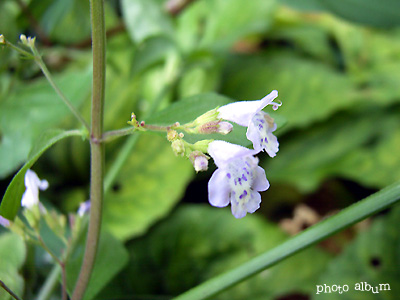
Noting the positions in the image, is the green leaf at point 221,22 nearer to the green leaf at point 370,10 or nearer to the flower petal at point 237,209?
the green leaf at point 370,10

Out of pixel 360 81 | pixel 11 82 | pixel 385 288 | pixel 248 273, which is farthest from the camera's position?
pixel 360 81

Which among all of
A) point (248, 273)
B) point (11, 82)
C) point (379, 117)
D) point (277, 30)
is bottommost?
point (248, 273)

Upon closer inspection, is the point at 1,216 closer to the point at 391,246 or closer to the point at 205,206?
the point at 205,206

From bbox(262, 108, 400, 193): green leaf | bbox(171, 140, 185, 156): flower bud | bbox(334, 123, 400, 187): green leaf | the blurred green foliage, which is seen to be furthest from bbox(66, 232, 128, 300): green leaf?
bbox(334, 123, 400, 187): green leaf

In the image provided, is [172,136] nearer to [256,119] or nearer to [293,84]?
[256,119]

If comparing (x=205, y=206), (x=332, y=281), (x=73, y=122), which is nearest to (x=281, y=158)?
(x=205, y=206)

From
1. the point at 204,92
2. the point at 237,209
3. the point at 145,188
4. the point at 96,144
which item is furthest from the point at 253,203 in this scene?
the point at 145,188

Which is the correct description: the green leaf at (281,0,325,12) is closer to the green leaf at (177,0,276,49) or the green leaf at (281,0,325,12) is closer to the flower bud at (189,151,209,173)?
the green leaf at (177,0,276,49)
